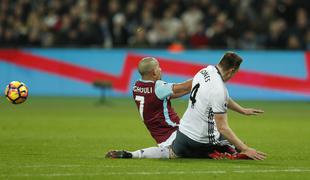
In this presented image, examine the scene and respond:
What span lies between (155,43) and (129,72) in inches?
69.6

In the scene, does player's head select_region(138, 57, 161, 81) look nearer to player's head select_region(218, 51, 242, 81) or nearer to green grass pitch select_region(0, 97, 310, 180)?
player's head select_region(218, 51, 242, 81)

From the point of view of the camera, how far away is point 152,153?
11.5m

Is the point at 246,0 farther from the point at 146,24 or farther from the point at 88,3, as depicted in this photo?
the point at 88,3

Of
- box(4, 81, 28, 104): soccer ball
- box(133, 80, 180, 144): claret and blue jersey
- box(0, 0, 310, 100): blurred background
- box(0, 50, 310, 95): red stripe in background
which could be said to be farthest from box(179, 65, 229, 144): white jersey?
box(0, 50, 310, 95): red stripe in background

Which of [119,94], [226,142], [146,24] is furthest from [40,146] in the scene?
[146,24]

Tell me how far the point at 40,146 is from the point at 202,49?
15013 millimetres

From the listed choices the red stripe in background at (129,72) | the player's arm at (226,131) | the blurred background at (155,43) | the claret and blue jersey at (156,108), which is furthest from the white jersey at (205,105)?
the red stripe in background at (129,72)

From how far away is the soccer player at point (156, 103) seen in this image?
37.8ft

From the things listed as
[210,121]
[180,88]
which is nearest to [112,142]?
[180,88]

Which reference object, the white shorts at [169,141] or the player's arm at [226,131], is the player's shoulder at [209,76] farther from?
the white shorts at [169,141]

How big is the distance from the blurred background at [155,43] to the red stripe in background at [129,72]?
1.4 inches

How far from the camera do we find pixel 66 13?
30.1 m

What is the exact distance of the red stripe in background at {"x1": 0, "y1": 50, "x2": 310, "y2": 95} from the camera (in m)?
26.9

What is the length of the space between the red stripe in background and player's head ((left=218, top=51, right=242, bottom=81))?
15.9 m
